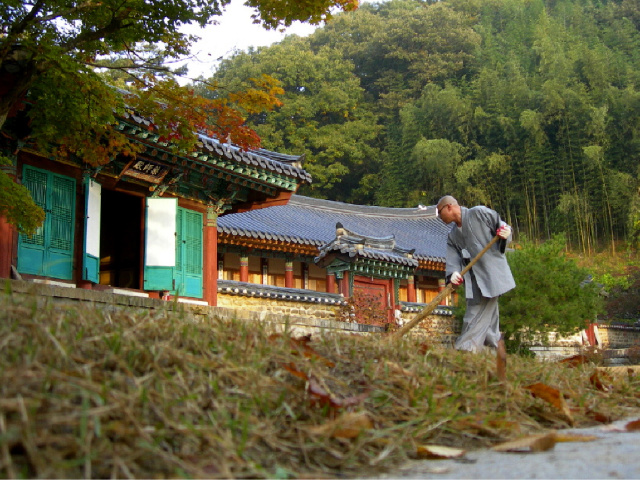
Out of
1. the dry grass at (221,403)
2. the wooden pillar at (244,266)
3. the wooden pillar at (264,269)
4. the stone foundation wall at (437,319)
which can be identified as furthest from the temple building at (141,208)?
the stone foundation wall at (437,319)

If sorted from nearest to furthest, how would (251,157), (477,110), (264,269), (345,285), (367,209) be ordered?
1. (251,157)
2. (345,285)
3. (264,269)
4. (367,209)
5. (477,110)

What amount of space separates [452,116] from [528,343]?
79.9 ft

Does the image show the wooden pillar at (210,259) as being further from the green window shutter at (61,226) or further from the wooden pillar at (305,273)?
the wooden pillar at (305,273)

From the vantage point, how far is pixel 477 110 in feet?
130

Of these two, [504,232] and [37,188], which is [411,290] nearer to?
[37,188]

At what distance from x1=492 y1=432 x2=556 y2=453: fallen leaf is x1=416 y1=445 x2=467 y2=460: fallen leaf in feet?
0.51

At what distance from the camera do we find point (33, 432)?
1.67 metres

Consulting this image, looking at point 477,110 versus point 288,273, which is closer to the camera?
point 288,273

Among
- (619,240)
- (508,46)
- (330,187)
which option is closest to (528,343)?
(619,240)

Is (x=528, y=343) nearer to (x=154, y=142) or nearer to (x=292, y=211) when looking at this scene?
(x=292, y=211)

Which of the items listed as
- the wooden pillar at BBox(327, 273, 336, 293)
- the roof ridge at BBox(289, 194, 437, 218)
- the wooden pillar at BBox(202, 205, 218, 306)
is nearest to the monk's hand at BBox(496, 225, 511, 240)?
the wooden pillar at BBox(202, 205, 218, 306)

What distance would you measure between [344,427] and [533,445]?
64cm

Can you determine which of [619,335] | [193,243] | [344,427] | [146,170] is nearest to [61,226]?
[146,170]

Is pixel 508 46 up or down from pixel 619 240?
up
